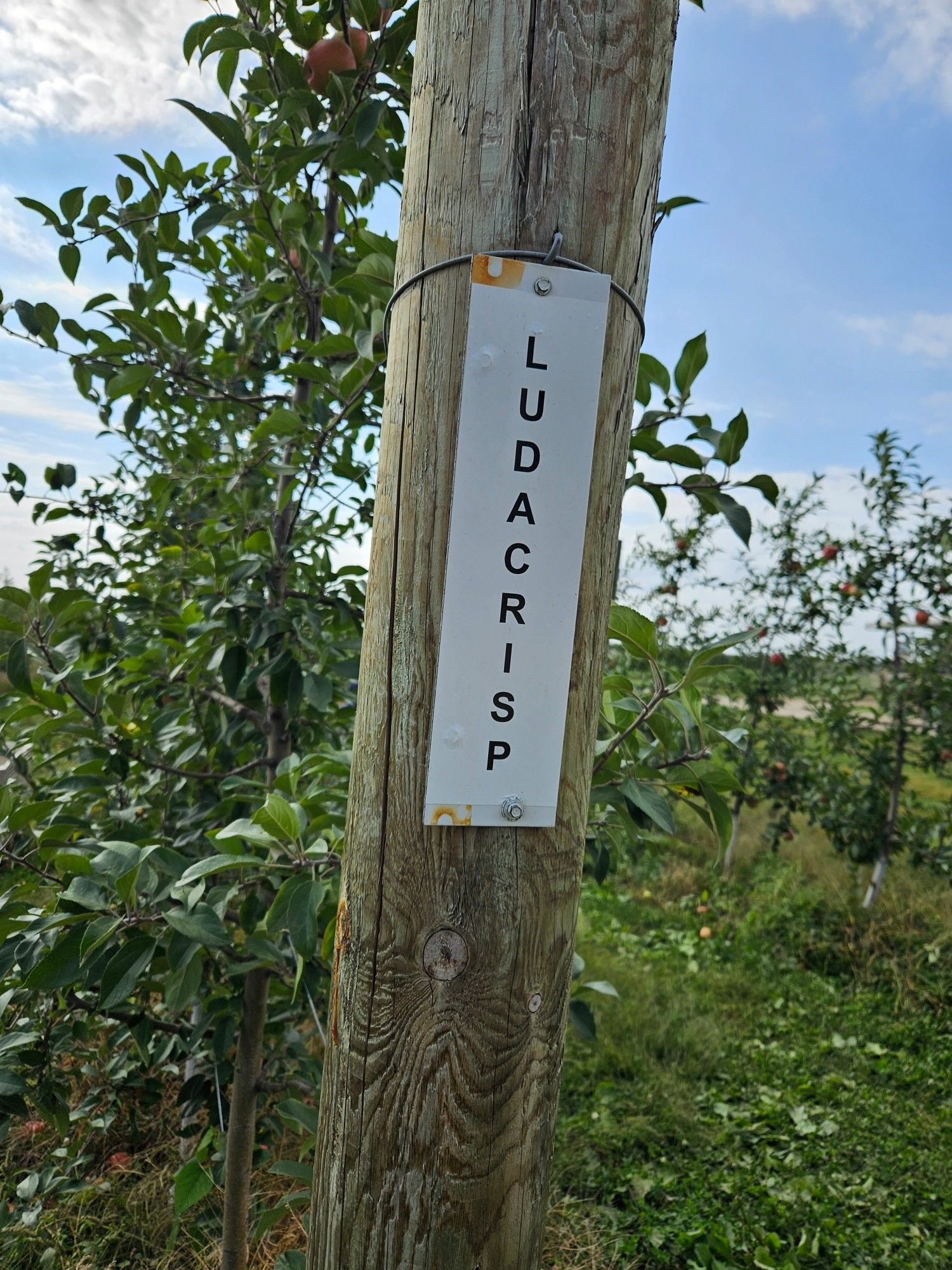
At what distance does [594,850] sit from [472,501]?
2.99 ft

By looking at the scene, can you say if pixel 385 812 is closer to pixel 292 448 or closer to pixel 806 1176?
pixel 292 448

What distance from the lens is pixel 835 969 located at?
4.34m

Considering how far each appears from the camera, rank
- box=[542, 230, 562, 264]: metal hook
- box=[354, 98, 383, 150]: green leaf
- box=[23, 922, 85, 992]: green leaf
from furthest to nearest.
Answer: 1. box=[354, 98, 383, 150]: green leaf
2. box=[23, 922, 85, 992]: green leaf
3. box=[542, 230, 562, 264]: metal hook

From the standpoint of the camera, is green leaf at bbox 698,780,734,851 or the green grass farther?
the green grass

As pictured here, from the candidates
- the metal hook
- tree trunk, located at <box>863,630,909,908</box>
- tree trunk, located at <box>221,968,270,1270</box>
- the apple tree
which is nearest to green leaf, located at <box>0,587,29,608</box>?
the apple tree

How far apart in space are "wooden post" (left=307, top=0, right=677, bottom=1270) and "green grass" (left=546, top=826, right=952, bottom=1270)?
1.54 meters

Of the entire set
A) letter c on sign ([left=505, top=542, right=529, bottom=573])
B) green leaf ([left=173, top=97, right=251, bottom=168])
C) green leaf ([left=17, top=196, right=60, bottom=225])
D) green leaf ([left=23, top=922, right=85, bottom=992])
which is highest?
green leaf ([left=173, top=97, right=251, bottom=168])

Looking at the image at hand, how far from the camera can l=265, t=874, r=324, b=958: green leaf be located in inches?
44.8

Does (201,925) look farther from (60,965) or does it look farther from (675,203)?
(675,203)

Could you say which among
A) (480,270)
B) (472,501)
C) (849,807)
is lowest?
(849,807)

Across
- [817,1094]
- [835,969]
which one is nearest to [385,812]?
[817,1094]

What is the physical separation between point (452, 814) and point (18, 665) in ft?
3.32

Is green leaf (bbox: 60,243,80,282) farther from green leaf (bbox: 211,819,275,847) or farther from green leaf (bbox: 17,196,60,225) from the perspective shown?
green leaf (bbox: 211,819,275,847)

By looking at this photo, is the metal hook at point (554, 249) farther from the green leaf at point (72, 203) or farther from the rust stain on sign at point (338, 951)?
the green leaf at point (72, 203)
